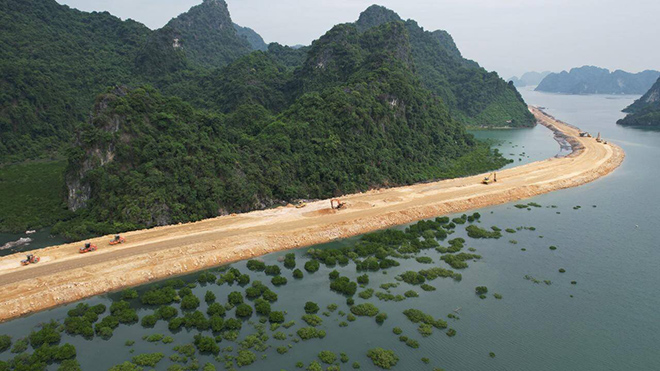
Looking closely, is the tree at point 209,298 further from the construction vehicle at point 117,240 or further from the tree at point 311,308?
the construction vehicle at point 117,240

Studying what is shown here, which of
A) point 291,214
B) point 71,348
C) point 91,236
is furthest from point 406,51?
point 71,348

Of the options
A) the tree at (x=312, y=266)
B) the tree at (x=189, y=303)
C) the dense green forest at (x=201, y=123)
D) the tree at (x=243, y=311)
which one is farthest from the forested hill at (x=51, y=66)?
the tree at (x=243, y=311)

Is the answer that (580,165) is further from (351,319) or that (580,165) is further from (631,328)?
(351,319)

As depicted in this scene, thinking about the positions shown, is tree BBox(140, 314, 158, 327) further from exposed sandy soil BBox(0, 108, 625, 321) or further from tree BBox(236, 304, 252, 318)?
tree BBox(236, 304, 252, 318)

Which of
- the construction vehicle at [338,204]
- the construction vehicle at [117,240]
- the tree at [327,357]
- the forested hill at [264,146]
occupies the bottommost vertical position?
the tree at [327,357]

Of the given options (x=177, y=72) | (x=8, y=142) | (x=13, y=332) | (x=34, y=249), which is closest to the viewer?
(x=13, y=332)
